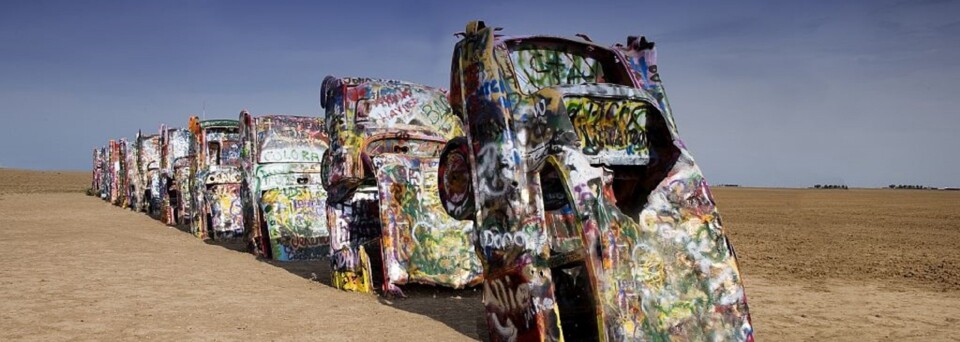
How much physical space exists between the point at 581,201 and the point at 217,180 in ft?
42.3

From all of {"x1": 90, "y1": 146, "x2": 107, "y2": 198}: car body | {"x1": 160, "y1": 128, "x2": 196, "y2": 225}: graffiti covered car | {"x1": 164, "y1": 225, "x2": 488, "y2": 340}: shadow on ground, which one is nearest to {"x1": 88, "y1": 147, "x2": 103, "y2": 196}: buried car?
{"x1": 90, "y1": 146, "x2": 107, "y2": 198}: car body

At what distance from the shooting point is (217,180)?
16.9 m

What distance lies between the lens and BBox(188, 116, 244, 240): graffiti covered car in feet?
56.0

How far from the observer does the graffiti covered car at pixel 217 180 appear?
56.0 ft

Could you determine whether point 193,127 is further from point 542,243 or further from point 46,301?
point 542,243

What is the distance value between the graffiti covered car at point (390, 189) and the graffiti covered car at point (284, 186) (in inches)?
108

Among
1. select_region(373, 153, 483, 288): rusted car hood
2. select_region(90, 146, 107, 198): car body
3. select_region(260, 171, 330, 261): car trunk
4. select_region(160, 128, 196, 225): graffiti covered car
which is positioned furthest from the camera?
select_region(90, 146, 107, 198): car body

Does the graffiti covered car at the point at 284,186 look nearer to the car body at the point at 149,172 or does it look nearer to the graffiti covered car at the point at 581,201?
the graffiti covered car at the point at 581,201

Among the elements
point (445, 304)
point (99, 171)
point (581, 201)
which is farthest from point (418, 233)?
point (99, 171)

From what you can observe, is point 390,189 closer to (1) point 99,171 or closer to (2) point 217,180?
(2) point 217,180

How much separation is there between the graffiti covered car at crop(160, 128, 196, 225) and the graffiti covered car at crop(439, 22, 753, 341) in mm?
15983

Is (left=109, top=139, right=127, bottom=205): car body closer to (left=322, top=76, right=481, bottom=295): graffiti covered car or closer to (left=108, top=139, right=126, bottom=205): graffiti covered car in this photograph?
(left=108, top=139, right=126, bottom=205): graffiti covered car

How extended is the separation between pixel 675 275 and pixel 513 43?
250 cm

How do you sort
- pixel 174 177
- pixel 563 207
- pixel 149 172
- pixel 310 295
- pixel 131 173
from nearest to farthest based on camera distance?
pixel 563 207
pixel 310 295
pixel 174 177
pixel 149 172
pixel 131 173
